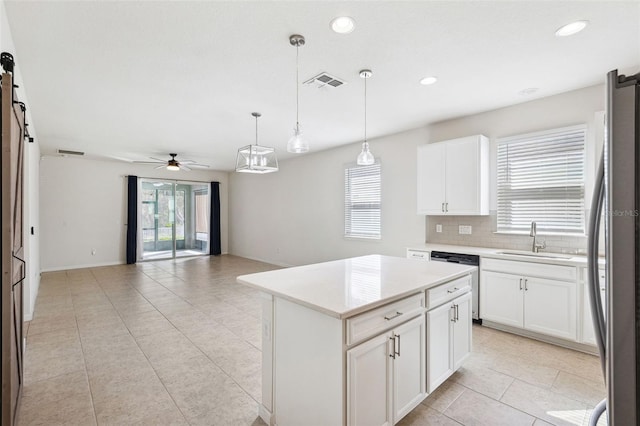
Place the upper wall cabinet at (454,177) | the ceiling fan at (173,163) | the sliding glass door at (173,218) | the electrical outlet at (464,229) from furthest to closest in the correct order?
the sliding glass door at (173,218) → the ceiling fan at (173,163) → the electrical outlet at (464,229) → the upper wall cabinet at (454,177)

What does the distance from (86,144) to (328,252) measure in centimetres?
521

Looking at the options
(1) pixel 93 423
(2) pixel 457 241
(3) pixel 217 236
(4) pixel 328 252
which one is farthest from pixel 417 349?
(3) pixel 217 236

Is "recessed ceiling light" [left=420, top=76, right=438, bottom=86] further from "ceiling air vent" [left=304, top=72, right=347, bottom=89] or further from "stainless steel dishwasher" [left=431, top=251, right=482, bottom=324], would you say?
"stainless steel dishwasher" [left=431, top=251, right=482, bottom=324]

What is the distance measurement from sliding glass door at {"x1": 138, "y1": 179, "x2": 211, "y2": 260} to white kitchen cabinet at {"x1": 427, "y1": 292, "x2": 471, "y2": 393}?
839 cm

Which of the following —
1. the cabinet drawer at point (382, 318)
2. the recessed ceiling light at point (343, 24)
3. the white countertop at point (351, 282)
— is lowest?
the cabinet drawer at point (382, 318)

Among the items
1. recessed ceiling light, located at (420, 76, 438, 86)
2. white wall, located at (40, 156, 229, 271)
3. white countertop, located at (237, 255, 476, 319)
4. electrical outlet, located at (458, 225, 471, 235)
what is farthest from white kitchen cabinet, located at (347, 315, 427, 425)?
white wall, located at (40, 156, 229, 271)

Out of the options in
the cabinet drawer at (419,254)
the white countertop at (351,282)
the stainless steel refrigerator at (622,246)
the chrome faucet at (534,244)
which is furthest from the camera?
the cabinet drawer at (419,254)

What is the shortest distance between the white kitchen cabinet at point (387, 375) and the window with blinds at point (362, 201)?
3554 mm

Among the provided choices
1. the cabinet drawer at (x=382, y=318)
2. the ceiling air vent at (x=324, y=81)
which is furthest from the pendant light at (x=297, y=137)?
the cabinet drawer at (x=382, y=318)

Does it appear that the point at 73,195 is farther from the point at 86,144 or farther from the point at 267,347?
the point at 267,347

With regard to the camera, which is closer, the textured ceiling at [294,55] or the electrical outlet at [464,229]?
the textured ceiling at [294,55]

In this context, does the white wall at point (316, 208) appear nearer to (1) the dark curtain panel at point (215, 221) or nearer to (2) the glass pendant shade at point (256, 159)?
(1) the dark curtain panel at point (215, 221)

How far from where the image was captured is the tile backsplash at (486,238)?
3477 mm

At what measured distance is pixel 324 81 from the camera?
3.01 m
